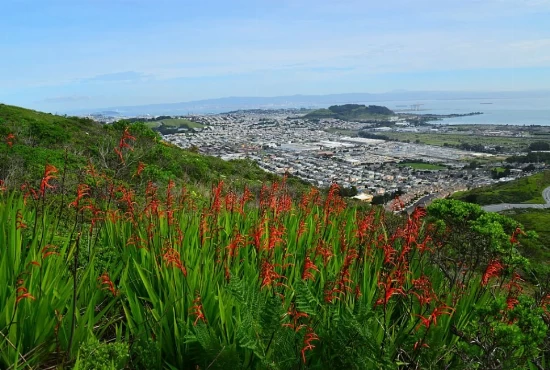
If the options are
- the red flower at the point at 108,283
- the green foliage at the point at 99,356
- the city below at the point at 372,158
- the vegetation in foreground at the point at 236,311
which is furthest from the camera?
the city below at the point at 372,158

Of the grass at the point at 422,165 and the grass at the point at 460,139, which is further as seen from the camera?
the grass at the point at 460,139

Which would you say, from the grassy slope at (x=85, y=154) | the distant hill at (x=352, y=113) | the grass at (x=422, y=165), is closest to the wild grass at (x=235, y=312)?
the grassy slope at (x=85, y=154)

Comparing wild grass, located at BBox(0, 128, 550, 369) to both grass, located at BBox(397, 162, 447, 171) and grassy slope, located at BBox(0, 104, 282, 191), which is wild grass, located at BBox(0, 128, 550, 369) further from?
grass, located at BBox(397, 162, 447, 171)

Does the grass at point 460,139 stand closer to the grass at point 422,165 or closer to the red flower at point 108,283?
the grass at point 422,165

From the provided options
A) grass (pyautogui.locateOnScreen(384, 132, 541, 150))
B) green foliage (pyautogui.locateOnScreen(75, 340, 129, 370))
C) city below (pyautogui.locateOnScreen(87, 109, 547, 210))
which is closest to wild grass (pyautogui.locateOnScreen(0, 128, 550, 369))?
green foliage (pyautogui.locateOnScreen(75, 340, 129, 370))

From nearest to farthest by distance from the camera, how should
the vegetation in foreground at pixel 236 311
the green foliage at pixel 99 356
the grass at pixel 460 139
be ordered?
the green foliage at pixel 99 356
the vegetation in foreground at pixel 236 311
the grass at pixel 460 139

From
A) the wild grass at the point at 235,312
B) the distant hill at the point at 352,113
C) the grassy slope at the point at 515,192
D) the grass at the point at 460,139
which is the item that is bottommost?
the grassy slope at the point at 515,192

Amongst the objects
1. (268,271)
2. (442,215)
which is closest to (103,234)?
(268,271)

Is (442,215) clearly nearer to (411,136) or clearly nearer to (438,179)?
(438,179)
